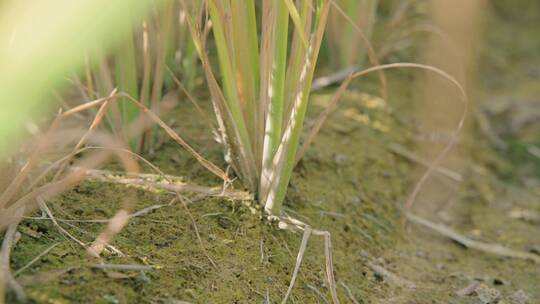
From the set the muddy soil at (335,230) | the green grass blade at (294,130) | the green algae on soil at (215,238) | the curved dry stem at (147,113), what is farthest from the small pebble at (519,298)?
the curved dry stem at (147,113)

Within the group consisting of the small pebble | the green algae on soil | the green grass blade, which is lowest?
the small pebble

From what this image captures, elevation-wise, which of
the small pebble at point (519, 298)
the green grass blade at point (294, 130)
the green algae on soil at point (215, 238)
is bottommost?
the small pebble at point (519, 298)

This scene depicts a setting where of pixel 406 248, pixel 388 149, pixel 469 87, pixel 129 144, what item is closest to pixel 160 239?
pixel 129 144

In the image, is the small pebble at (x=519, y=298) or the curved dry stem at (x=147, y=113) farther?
the small pebble at (x=519, y=298)

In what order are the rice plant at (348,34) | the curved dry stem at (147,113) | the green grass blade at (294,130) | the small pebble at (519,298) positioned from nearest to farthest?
the curved dry stem at (147,113), the green grass blade at (294,130), the small pebble at (519,298), the rice plant at (348,34)

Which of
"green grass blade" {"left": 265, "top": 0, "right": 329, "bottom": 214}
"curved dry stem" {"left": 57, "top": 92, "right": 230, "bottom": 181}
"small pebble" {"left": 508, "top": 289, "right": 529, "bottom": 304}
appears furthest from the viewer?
"small pebble" {"left": 508, "top": 289, "right": 529, "bottom": 304}

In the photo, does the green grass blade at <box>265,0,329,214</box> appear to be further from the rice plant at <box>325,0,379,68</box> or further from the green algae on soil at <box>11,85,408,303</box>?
the rice plant at <box>325,0,379,68</box>

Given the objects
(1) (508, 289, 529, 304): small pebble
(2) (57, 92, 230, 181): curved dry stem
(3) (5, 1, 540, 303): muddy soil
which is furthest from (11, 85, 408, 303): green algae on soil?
(1) (508, 289, 529, 304): small pebble

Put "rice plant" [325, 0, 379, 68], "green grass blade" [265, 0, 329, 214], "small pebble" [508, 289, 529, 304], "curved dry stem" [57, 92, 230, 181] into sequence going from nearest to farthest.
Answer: "curved dry stem" [57, 92, 230, 181] → "green grass blade" [265, 0, 329, 214] → "small pebble" [508, 289, 529, 304] → "rice plant" [325, 0, 379, 68]

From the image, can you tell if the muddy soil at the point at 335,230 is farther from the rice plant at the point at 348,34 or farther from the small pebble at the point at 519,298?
the rice plant at the point at 348,34
